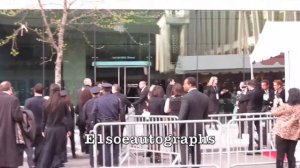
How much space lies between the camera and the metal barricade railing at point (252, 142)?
10.2m

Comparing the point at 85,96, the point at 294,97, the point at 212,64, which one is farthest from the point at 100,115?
the point at 212,64

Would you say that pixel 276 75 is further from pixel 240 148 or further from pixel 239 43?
pixel 240 148

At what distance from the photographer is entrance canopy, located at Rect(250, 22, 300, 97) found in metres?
11.2

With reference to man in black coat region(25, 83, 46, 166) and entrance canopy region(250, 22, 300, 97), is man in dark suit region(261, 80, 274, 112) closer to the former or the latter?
entrance canopy region(250, 22, 300, 97)

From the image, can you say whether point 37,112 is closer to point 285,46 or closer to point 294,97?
point 294,97

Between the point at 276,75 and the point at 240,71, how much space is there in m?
1.73

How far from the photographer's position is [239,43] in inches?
1010

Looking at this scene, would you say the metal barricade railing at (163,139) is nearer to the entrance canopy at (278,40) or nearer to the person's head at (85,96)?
the person's head at (85,96)

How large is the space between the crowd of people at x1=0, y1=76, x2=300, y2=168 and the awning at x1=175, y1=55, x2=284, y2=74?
10.8 m

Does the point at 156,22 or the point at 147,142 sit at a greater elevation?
the point at 156,22

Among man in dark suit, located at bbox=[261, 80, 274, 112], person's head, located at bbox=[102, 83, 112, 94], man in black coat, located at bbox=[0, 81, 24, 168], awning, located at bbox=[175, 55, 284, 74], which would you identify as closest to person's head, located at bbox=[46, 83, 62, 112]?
person's head, located at bbox=[102, 83, 112, 94]

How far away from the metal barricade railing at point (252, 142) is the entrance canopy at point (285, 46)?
1.39 meters
